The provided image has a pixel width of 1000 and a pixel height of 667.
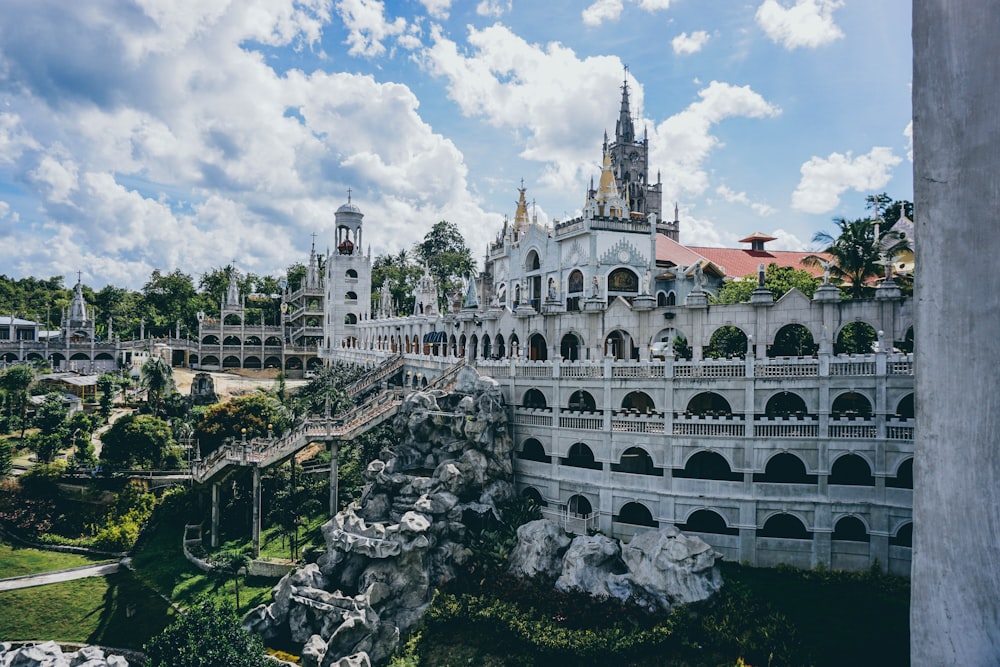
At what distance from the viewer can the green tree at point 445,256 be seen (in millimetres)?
96688

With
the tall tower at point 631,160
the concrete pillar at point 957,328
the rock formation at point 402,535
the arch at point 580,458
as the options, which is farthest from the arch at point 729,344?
the tall tower at point 631,160

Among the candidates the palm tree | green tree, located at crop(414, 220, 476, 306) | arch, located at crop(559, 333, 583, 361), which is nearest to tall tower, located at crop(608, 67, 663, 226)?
green tree, located at crop(414, 220, 476, 306)

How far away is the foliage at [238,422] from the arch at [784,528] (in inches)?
1298

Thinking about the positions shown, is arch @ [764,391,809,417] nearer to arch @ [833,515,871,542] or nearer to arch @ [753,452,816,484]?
arch @ [753,452,816,484]

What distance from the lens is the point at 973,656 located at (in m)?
18.0

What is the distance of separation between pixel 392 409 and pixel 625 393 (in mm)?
15144

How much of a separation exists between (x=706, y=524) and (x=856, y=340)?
14.1 meters

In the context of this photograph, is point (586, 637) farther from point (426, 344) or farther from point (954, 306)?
point (426, 344)

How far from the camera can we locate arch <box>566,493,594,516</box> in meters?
36.7

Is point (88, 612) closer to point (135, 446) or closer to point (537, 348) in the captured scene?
point (135, 446)

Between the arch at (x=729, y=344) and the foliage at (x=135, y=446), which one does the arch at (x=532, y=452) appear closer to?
the arch at (x=729, y=344)

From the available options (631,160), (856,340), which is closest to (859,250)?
(856,340)

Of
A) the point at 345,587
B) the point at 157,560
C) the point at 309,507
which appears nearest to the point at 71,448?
the point at 157,560

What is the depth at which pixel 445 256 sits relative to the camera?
96.9m
